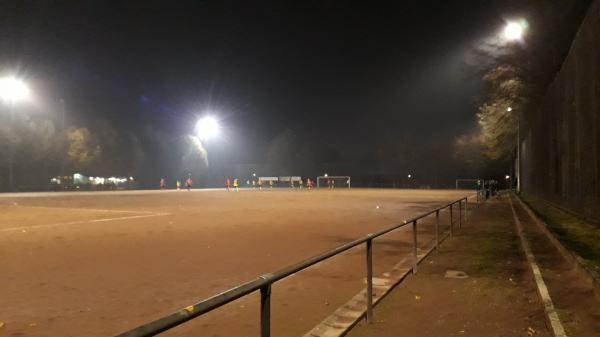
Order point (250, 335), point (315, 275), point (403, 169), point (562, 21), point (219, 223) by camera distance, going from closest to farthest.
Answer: point (250, 335) → point (315, 275) → point (219, 223) → point (562, 21) → point (403, 169)

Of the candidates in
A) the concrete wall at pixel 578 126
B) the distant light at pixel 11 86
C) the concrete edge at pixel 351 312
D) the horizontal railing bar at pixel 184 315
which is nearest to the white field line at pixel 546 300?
the concrete edge at pixel 351 312

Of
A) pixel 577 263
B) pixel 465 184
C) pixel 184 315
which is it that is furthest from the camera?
pixel 465 184

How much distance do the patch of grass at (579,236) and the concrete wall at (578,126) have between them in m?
0.38

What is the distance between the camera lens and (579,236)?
11.7 metres

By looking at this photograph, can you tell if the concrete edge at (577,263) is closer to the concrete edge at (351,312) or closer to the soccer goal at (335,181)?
the concrete edge at (351,312)

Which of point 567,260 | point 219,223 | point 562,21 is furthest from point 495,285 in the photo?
point 562,21

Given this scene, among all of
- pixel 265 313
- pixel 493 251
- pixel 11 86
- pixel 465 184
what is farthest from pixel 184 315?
pixel 465 184

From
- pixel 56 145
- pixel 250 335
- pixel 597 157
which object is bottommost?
pixel 250 335

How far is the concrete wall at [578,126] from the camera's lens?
41.7 ft

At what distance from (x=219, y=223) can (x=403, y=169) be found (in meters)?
88.7

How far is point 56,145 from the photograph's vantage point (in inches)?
2194

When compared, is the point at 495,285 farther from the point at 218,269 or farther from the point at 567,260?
the point at 218,269

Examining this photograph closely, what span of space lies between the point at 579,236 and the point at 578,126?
478 centimetres

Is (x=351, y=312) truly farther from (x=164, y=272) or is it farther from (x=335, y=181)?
(x=335, y=181)
